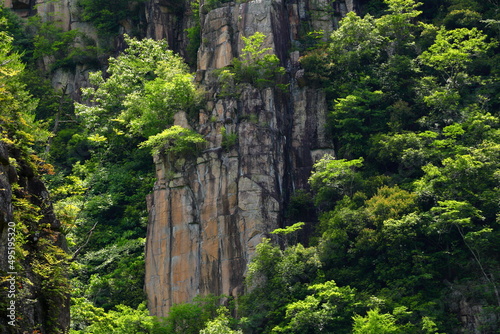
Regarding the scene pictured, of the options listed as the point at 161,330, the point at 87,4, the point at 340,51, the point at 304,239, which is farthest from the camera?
the point at 87,4

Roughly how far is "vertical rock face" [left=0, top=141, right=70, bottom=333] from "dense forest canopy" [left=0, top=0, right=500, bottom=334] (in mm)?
5336

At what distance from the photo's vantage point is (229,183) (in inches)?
1484

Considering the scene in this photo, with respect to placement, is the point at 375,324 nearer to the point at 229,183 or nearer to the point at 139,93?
the point at 229,183

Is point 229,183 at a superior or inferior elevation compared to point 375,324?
superior

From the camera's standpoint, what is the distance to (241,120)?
129 feet

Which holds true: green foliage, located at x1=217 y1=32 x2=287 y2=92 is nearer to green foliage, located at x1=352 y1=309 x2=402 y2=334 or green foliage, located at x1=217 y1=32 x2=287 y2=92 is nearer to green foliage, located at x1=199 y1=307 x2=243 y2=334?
green foliage, located at x1=199 y1=307 x2=243 y2=334

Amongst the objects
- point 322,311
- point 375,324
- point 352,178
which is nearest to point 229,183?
point 352,178

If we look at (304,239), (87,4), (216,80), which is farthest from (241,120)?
(87,4)

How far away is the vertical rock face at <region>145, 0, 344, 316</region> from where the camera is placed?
119 ft

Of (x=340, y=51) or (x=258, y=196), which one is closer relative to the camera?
(x=258, y=196)

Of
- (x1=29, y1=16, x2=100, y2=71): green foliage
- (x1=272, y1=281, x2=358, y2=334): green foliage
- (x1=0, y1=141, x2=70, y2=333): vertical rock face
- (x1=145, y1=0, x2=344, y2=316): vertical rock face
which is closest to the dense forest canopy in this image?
(x1=272, y1=281, x2=358, y2=334): green foliage

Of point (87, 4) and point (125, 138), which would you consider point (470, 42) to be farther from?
point (87, 4)

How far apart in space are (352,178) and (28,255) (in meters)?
23.0

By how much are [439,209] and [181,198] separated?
41.5 feet
